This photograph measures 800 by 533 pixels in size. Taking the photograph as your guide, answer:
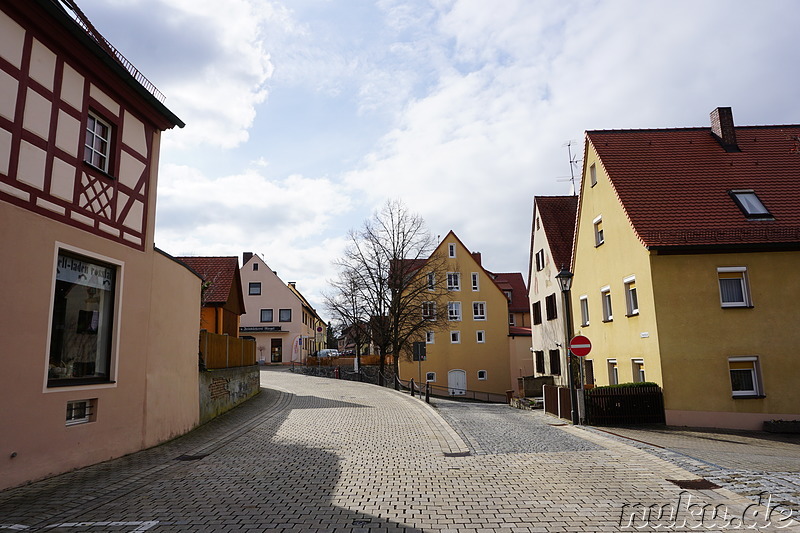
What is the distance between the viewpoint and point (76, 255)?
9.90 metres

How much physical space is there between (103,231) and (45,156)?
1.85 metres

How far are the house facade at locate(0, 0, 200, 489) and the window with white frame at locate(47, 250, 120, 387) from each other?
2 centimetres

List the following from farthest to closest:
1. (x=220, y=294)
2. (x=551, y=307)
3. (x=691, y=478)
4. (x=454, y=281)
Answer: (x=454, y=281)
(x=551, y=307)
(x=220, y=294)
(x=691, y=478)

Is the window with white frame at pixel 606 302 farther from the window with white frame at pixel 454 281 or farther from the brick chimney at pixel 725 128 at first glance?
the window with white frame at pixel 454 281

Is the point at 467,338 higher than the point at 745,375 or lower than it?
higher

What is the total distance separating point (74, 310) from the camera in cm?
987

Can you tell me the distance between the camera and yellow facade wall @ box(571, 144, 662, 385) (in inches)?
712

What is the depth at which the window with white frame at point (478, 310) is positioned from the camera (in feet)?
144

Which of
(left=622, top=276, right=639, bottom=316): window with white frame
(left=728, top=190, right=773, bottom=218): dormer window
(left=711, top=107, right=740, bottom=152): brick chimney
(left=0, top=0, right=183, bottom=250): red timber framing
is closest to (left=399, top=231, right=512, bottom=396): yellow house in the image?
(left=711, top=107, right=740, bottom=152): brick chimney

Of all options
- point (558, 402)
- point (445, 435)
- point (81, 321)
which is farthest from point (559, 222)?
point (81, 321)

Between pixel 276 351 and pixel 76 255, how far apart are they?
162 feet

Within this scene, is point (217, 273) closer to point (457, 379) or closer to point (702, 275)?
point (457, 379)

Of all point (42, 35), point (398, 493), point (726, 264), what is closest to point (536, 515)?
point (398, 493)

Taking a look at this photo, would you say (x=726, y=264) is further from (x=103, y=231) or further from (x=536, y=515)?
(x=103, y=231)
